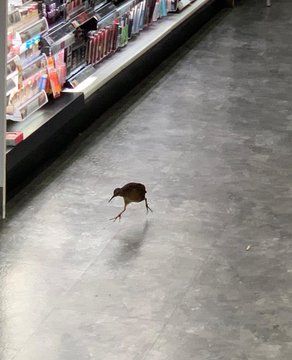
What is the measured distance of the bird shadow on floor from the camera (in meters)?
4.81

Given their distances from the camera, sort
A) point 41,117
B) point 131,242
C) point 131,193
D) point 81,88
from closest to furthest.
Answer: point 131,242
point 131,193
point 41,117
point 81,88

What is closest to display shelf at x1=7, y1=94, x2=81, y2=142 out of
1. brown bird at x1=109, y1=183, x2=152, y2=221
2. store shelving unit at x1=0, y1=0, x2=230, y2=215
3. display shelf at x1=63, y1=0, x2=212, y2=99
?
store shelving unit at x1=0, y1=0, x2=230, y2=215

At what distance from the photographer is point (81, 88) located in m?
6.40

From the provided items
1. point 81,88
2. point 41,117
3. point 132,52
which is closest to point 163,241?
point 41,117

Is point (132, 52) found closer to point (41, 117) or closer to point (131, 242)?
point (41, 117)

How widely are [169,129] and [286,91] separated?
4.77ft

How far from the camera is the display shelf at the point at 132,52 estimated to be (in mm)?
6579

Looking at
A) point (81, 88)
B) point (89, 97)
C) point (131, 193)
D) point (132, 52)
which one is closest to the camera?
point (131, 193)

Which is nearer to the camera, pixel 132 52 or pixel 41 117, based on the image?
pixel 41 117

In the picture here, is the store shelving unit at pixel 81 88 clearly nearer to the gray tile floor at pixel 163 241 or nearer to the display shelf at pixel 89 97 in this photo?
the display shelf at pixel 89 97

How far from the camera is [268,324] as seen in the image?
423cm

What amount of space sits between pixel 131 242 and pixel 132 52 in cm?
282

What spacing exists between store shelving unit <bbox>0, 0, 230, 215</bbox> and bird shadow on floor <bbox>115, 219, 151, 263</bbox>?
702 mm

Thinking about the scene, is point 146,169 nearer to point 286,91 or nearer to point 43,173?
point 43,173
